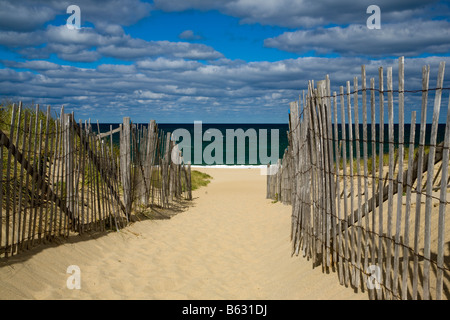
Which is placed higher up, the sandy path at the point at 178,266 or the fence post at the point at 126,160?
the fence post at the point at 126,160

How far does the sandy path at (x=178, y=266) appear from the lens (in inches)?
167

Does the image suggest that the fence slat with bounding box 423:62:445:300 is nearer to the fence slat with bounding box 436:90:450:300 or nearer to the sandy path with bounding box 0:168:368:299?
the fence slat with bounding box 436:90:450:300

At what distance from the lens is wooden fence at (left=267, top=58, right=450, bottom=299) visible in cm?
293

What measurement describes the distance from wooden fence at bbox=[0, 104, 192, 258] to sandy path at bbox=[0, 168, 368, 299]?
0.33 meters

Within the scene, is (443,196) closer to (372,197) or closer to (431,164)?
(431,164)

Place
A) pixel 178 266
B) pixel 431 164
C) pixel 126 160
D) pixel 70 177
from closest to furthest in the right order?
pixel 431 164, pixel 178 266, pixel 70 177, pixel 126 160

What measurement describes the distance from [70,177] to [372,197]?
4104 millimetres

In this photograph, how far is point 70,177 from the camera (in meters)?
5.77

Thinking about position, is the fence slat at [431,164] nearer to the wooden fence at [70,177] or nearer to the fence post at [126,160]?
the wooden fence at [70,177]

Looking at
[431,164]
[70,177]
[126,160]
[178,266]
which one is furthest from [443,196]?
[126,160]

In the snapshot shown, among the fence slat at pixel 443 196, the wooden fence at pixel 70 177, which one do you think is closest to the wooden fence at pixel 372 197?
the fence slat at pixel 443 196

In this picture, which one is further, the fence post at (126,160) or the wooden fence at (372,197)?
the fence post at (126,160)

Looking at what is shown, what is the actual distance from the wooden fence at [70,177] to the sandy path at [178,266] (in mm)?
327

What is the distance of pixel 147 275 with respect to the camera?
5.07 meters
